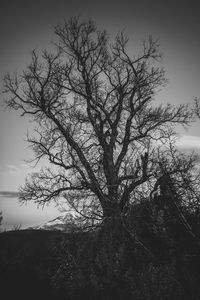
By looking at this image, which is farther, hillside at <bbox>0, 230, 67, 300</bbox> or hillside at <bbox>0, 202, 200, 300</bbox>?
hillside at <bbox>0, 230, 67, 300</bbox>

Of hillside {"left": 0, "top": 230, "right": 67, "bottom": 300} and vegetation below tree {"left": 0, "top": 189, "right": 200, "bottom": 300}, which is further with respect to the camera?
hillside {"left": 0, "top": 230, "right": 67, "bottom": 300}

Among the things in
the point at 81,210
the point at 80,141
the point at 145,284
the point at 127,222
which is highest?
the point at 80,141

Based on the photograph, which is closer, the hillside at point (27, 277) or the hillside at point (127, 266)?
the hillside at point (127, 266)

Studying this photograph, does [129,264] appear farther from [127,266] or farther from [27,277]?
[27,277]

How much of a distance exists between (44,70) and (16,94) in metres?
2.07

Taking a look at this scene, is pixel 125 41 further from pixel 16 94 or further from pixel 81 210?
pixel 81 210

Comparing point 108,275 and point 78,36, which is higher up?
point 78,36

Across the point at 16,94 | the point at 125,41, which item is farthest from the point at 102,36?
the point at 16,94

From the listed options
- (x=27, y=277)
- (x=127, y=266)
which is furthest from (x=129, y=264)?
(x=27, y=277)

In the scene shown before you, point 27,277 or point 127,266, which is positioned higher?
point 127,266

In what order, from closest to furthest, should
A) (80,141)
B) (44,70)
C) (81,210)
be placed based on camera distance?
(81,210) < (80,141) < (44,70)

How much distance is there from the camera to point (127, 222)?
175 inches

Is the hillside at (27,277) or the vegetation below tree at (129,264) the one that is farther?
the hillside at (27,277)

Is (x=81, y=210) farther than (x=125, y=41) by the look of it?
No
